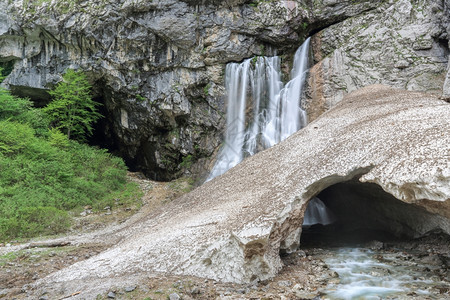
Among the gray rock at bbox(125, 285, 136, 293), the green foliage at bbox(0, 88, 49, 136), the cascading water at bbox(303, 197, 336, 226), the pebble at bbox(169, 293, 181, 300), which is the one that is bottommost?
the cascading water at bbox(303, 197, 336, 226)

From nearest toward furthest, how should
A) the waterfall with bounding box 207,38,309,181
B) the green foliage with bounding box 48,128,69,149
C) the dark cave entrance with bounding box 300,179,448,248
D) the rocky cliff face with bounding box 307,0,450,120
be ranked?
the dark cave entrance with bounding box 300,179,448,248
the rocky cliff face with bounding box 307,0,450,120
the green foliage with bounding box 48,128,69,149
the waterfall with bounding box 207,38,309,181

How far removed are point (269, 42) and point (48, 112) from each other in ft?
55.0

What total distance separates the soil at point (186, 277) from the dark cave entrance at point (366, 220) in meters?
0.52

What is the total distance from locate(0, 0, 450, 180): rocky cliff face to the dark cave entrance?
6662mm

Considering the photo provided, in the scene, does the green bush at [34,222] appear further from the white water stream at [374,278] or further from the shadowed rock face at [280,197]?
the white water stream at [374,278]

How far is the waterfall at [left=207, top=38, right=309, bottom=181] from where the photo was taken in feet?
62.3

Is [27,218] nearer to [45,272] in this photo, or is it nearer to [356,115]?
[45,272]

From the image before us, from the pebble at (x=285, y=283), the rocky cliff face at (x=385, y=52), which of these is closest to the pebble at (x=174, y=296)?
the pebble at (x=285, y=283)

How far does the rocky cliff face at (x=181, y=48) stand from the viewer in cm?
1847

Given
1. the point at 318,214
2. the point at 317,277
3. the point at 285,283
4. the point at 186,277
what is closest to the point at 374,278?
the point at 317,277

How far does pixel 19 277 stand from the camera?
7066 mm

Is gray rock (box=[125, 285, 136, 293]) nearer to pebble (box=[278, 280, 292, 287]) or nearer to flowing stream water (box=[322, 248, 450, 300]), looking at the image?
pebble (box=[278, 280, 292, 287])

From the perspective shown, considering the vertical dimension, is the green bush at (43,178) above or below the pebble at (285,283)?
above

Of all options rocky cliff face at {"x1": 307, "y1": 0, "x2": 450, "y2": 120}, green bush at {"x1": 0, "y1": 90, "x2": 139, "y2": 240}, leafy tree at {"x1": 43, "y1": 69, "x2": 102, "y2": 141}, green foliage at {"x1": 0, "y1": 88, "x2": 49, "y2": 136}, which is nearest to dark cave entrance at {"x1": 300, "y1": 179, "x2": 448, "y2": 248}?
rocky cliff face at {"x1": 307, "y1": 0, "x2": 450, "y2": 120}
